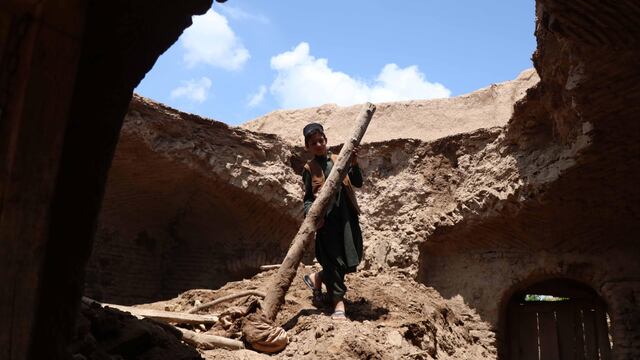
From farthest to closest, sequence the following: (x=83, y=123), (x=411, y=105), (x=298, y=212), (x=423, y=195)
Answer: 1. (x=411, y=105)
2. (x=298, y=212)
3. (x=423, y=195)
4. (x=83, y=123)

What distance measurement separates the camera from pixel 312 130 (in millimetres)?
5473

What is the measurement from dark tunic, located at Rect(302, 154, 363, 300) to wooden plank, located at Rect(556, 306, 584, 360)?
174 inches

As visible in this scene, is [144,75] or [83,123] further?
[144,75]

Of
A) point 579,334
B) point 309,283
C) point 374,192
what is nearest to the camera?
point 309,283

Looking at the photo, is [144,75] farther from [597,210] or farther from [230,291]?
[597,210]

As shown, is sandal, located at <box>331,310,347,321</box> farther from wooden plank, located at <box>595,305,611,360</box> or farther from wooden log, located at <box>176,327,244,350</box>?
wooden plank, located at <box>595,305,611,360</box>

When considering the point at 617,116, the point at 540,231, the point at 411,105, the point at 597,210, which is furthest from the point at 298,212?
the point at 617,116

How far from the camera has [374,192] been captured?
9.61 m

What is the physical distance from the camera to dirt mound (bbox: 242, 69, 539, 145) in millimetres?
10008

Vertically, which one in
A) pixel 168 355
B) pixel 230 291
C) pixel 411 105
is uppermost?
pixel 411 105

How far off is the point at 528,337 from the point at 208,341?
565 centimetres

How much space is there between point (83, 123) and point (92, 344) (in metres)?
1.21

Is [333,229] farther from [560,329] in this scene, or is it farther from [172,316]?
[560,329]

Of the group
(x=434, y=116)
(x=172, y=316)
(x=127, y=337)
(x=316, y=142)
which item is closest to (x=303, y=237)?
(x=316, y=142)
